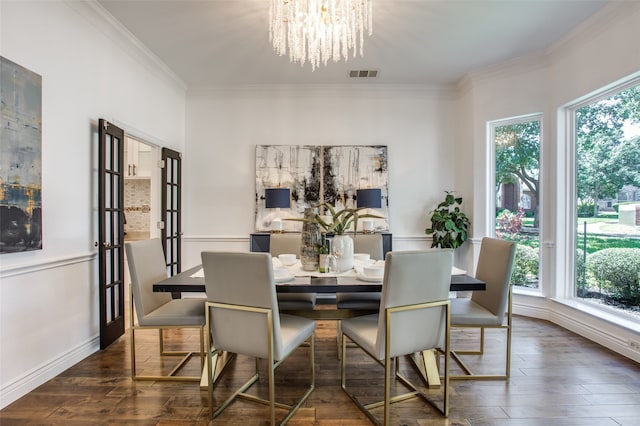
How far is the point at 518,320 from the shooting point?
11.7 ft

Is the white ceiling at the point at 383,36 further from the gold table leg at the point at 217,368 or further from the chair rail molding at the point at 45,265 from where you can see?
the gold table leg at the point at 217,368

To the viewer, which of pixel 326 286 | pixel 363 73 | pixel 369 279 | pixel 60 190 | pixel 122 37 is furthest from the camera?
pixel 363 73

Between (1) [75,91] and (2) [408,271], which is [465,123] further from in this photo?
(1) [75,91]

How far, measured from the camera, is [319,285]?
195 centimetres

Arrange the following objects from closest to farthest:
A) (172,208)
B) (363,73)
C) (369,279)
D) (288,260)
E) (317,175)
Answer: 1. (369,279)
2. (288,260)
3. (363,73)
4. (172,208)
5. (317,175)

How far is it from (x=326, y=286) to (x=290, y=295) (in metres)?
1.01

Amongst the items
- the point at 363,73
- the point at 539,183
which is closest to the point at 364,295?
the point at 539,183

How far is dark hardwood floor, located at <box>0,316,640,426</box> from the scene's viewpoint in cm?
188

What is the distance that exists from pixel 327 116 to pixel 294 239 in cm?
208

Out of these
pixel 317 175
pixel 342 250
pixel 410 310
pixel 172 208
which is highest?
pixel 317 175

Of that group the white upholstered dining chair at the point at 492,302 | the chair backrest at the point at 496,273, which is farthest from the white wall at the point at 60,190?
the chair backrest at the point at 496,273

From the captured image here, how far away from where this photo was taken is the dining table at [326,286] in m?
1.96

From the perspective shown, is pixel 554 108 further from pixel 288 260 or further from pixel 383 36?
pixel 288 260

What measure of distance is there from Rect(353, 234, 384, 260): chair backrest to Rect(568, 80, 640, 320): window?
2073 mm
